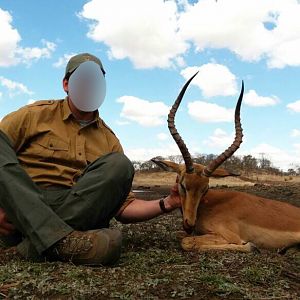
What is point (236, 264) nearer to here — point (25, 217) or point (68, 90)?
point (25, 217)

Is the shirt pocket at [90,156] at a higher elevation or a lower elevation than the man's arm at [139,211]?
higher

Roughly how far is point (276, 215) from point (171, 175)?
22739 millimetres

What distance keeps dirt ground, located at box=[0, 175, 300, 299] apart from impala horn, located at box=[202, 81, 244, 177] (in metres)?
1.30

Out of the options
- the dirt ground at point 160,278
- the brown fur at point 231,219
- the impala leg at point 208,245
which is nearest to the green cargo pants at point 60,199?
the dirt ground at point 160,278

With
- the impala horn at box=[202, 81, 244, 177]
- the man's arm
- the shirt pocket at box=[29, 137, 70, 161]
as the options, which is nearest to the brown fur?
the impala horn at box=[202, 81, 244, 177]

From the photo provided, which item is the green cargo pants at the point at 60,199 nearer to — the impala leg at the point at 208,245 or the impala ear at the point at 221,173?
the impala leg at the point at 208,245

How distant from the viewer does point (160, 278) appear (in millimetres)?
3410

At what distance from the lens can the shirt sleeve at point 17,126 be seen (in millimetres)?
4406

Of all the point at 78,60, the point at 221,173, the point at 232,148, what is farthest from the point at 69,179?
the point at 221,173

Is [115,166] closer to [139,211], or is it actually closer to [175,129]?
[139,211]

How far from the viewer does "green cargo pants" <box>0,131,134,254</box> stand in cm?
377

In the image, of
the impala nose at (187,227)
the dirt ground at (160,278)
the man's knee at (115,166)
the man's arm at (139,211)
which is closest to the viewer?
the dirt ground at (160,278)

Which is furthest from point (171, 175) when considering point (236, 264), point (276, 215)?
point (236, 264)

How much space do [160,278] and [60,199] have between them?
134 centimetres
